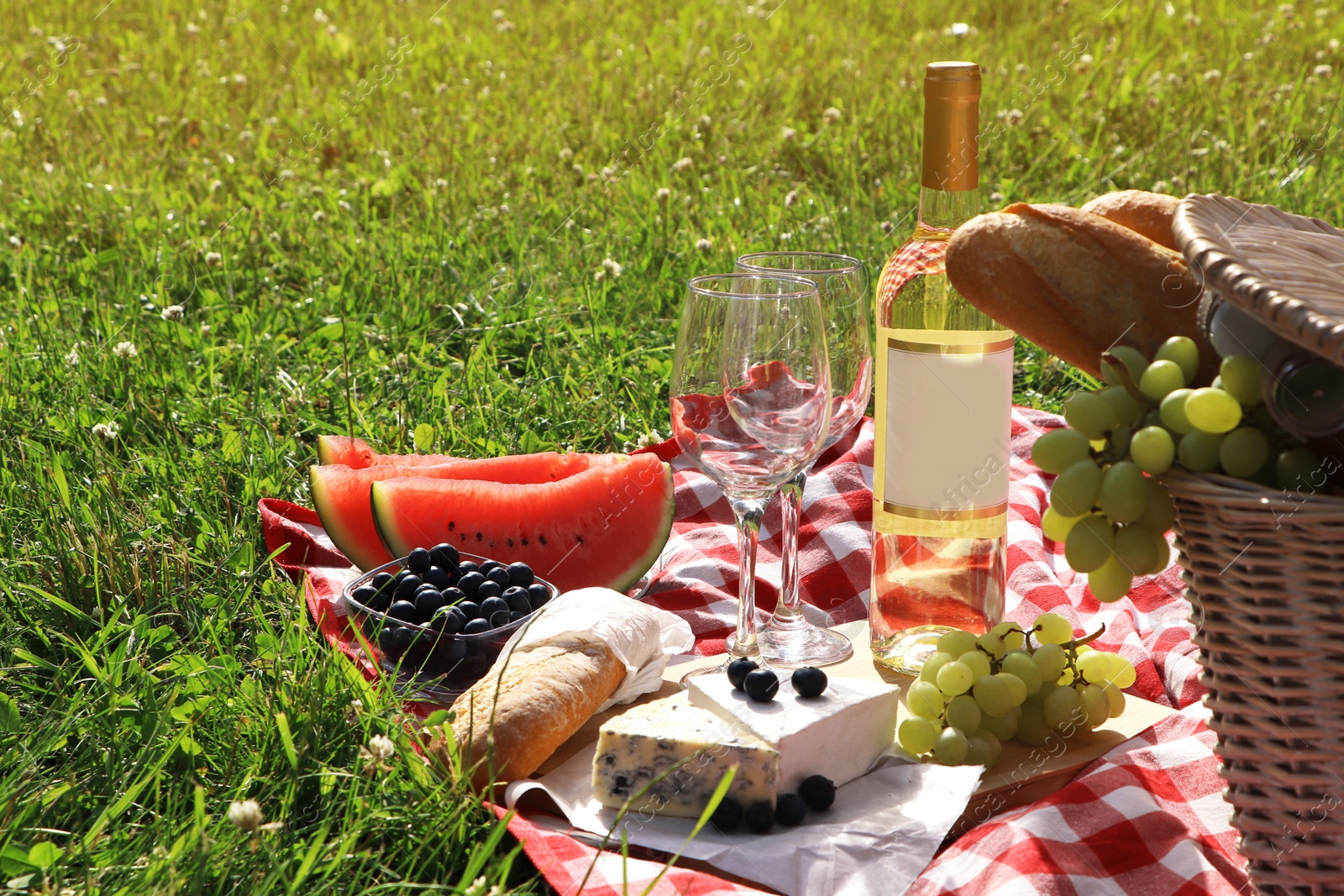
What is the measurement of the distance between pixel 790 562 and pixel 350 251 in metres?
2.91

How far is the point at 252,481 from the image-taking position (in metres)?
2.82

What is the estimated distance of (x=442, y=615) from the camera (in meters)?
1.96

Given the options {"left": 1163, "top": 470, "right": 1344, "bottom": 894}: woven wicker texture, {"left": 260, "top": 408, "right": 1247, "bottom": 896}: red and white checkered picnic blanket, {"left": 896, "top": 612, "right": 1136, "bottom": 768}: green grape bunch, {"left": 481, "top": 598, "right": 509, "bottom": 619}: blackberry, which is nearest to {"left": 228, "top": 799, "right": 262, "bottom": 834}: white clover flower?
{"left": 260, "top": 408, "right": 1247, "bottom": 896}: red and white checkered picnic blanket

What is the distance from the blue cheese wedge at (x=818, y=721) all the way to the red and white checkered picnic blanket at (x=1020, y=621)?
0.62 ft

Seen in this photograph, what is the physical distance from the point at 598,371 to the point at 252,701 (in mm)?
1857

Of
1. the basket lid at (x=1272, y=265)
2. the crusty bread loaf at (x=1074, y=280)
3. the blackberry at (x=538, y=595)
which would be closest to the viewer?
the basket lid at (x=1272, y=265)

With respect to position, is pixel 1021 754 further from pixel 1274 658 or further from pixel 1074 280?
pixel 1074 280

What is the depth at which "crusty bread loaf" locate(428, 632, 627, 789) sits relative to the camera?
65.7 inches

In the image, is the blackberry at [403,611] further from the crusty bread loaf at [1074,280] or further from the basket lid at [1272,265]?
the basket lid at [1272,265]

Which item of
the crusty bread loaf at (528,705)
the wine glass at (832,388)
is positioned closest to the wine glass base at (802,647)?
the wine glass at (832,388)

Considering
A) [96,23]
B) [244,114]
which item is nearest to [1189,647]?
[244,114]

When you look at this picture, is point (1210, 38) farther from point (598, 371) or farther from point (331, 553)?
point (331, 553)

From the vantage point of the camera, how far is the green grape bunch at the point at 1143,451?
120 cm

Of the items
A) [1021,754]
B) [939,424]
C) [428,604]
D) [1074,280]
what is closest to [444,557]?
[428,604]
